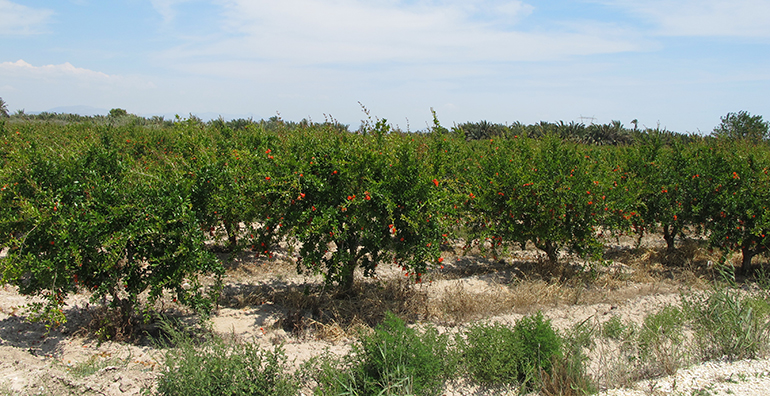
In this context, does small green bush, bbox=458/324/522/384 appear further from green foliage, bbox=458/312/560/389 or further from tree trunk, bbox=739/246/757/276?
tree trunk, bbox=739/246/757/276

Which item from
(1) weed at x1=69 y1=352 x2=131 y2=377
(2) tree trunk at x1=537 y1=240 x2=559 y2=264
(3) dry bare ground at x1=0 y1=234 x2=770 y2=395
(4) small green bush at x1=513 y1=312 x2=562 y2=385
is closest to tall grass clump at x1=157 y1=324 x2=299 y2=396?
(3) dry bare ground at x1=0 y1=234 x2=770 y2=395

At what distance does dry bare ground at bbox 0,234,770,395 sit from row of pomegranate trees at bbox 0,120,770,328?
43 cm

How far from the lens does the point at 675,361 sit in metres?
4.13

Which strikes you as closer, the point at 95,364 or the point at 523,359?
the point at 523,359

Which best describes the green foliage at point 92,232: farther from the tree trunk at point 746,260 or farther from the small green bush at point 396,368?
the tree trunk at point 746,260

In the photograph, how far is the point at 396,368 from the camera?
3.62m

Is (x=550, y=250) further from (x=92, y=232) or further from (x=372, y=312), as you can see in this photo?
(x=92, y=232)

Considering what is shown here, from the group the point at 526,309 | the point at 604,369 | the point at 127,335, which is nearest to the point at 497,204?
the point at 526,309

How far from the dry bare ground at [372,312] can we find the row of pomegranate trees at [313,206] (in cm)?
43

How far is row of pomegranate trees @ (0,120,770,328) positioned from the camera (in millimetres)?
4234

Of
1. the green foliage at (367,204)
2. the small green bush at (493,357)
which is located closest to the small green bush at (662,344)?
the small green bush at (493,357)

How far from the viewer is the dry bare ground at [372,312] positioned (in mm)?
3812

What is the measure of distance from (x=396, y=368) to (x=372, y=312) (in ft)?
6.23

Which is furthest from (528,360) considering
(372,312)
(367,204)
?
(367,204)
